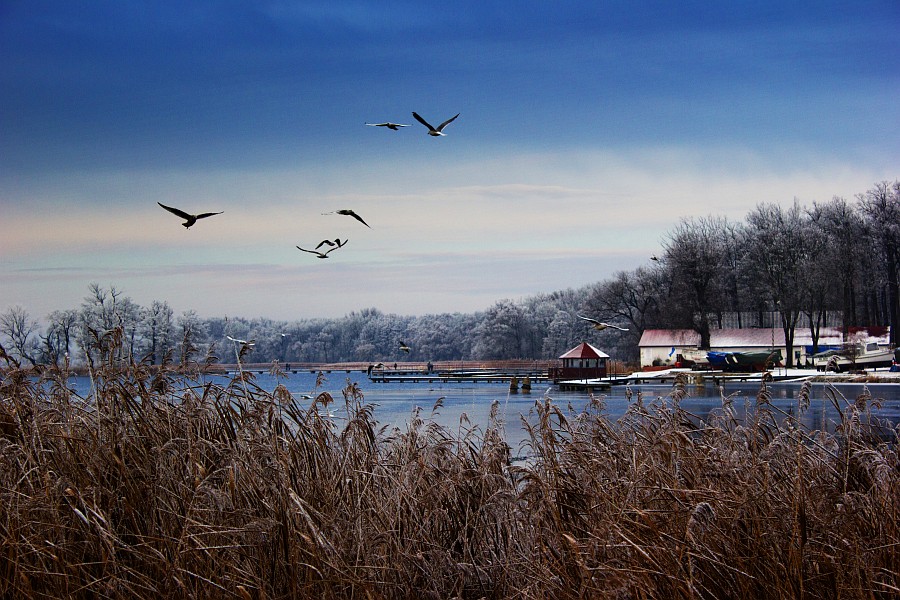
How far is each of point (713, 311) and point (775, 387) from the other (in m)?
24.8

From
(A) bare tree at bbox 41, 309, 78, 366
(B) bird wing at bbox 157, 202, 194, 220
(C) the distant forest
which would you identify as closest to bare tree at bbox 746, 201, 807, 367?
(C) the distant forest

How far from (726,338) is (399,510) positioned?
8059 centimetres

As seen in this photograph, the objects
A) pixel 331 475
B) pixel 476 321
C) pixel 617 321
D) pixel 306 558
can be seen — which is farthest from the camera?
pixel 476 321

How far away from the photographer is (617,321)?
90.8 metres

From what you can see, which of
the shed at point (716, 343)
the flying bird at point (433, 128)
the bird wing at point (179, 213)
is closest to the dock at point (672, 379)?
the shed at point (716, 343)

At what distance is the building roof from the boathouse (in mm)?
7587

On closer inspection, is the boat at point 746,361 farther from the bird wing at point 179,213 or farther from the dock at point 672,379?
the bird wing at point 179,213

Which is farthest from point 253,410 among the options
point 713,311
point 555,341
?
point 555,341

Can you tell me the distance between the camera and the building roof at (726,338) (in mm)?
81188

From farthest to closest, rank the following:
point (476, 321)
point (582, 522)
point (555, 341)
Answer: point (476, 321) → point (555, 341) → point (582, 522)

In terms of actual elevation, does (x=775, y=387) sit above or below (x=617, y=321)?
below

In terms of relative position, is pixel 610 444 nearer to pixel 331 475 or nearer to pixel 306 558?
pixel 331 475

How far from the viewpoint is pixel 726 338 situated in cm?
8244

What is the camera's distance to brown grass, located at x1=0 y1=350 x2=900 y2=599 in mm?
5043
